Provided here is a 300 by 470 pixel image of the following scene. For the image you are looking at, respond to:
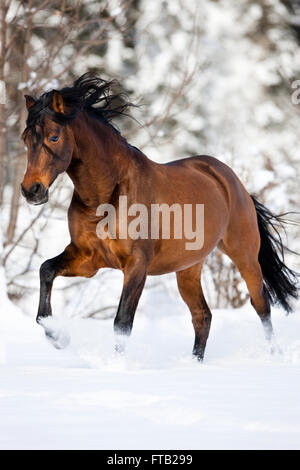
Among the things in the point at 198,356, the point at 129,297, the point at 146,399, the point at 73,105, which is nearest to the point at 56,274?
the point at 129,297

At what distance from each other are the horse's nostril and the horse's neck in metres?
0.45

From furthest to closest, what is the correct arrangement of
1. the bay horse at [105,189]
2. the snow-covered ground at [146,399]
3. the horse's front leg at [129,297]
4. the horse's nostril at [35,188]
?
1. the horse's front leg at [129,297]
2. the bay horse at [105,189]
3. the horse's nostril at [35,188]
4. the snow-covered ground at [146,399]

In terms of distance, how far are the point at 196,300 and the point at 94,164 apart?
164 centimetres

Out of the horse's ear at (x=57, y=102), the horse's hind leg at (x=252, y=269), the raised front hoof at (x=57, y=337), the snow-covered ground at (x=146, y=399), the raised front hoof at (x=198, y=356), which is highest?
the horse's ear at (x=57, y=102)

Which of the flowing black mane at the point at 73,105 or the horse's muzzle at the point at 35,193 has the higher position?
the flowing black mane at the point at 73,105

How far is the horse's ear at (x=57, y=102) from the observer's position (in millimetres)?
3840

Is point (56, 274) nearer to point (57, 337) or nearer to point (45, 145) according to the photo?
point (57, 337)

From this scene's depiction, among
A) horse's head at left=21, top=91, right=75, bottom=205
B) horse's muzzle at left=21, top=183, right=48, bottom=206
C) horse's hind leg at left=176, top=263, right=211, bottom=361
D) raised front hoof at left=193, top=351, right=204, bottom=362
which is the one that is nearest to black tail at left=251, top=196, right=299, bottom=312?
horse's hind leg at left=176, top=263, right=211, bottom=361

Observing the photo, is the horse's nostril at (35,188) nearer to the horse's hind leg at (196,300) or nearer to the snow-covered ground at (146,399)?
the snow-covered ground at (146,399)

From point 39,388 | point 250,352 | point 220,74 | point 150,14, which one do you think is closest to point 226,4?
point 220,74

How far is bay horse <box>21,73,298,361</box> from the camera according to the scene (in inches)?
150

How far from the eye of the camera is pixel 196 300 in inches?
209

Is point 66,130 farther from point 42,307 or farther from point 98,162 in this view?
point 42,307

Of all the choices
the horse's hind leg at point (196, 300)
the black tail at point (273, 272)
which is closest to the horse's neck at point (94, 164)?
the horse's hind leg at point (196, 300)
